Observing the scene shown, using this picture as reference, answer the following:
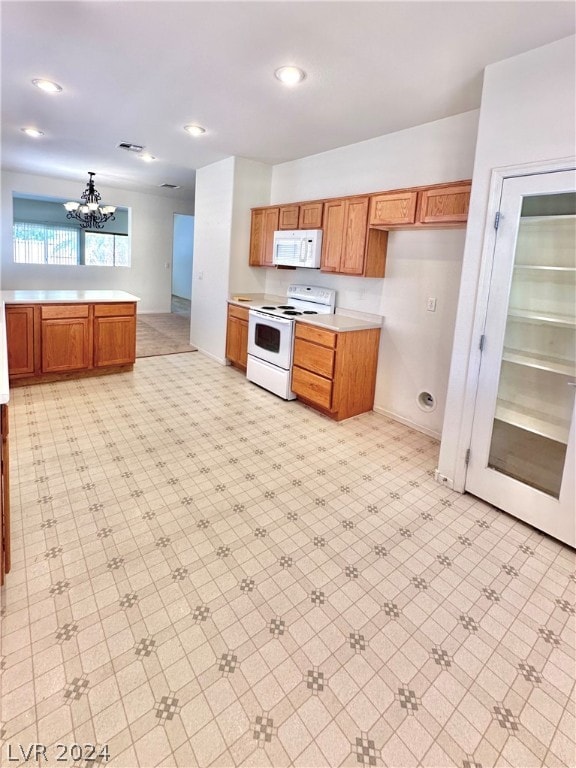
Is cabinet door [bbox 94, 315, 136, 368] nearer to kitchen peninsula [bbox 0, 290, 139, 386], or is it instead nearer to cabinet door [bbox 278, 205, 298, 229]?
kitchen peninsula [bbox 0, 290, 139, 386]

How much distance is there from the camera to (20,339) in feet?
13.6

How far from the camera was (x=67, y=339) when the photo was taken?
4.44m

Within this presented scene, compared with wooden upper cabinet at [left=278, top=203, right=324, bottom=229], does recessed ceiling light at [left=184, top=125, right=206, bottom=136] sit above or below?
above

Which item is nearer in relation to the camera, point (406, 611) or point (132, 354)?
point (406, 611)

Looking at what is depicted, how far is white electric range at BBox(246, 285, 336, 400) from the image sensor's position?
432cm

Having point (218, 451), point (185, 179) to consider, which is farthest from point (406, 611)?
point (185, 179)

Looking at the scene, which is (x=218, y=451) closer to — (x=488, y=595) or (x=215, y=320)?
(x=488, y=595)

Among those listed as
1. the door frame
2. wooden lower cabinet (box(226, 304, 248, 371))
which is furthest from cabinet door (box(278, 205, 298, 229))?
the door frame

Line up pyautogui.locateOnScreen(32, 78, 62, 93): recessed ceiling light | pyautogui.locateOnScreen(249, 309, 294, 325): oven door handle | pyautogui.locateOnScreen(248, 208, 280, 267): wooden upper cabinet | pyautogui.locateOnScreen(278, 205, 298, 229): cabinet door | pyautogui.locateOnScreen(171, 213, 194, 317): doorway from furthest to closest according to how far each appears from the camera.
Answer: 1. pyautogui.locateOnScreen(171, 213, 194, 317): doorway
2. pyautogui.locateOnScreen(248, 208, 280, 267): wooden upper cabinet
3. pyautogui.locateOnScreen(278, 205, 298, 229): cabinet door
4. pyautogui.locateOnScreen(249, 309, 294, 325): oven door handle
5. pyautogui.locateOnScreen(32, 78, 62, 93): recessed ceiling light

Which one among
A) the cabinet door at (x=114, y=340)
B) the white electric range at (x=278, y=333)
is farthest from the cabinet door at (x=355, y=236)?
the cabinet door at (x=114, y=340)

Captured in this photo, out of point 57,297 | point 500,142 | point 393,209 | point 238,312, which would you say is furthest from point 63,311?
point 500,142

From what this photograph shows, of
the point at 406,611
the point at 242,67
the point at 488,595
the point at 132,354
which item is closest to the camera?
the point at 406,611

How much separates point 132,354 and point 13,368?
1.23 metres

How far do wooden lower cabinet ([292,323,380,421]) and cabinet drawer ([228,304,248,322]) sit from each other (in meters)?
1.12
